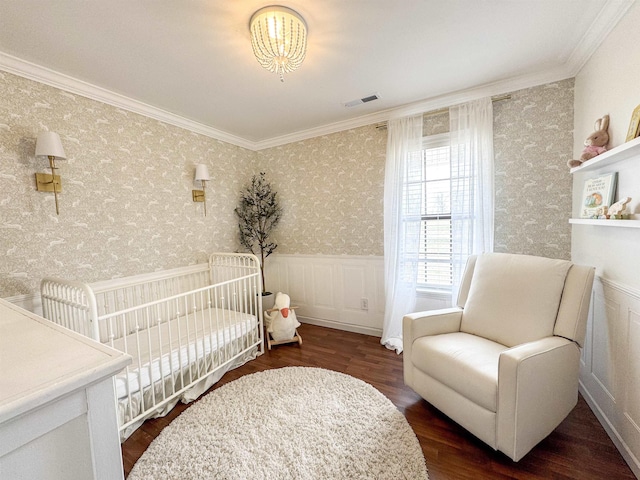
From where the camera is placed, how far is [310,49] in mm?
1693

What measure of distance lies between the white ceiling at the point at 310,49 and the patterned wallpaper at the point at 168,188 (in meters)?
0.21

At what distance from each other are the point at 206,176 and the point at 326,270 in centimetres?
167

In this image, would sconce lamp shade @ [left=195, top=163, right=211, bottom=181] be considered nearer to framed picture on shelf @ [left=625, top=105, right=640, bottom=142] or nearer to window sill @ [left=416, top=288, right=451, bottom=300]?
window sill @ [left=416, top=288, right=451, bottom=300]

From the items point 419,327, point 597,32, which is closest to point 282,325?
point 419,327

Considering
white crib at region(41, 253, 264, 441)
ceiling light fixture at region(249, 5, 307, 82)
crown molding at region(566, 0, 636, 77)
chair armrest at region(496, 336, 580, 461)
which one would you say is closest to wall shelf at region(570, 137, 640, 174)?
crown molding at region(566, 0, 636, 77)

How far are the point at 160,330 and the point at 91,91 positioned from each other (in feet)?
6.17

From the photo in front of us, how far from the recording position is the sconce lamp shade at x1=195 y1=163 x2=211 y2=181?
2.69 metres

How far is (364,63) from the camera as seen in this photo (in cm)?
186

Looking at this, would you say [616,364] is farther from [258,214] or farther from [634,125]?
[258,214]

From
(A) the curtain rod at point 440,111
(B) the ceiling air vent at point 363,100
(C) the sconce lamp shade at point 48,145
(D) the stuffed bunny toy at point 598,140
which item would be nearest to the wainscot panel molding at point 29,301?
(C) the sconce lamp shade at point 48,145

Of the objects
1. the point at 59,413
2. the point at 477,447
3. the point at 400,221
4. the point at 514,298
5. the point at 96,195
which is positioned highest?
the point at 96,195

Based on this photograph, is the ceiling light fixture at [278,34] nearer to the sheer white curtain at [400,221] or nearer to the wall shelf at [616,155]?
the sheer white curtain at [400,221]

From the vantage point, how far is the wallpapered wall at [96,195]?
1.70 meters

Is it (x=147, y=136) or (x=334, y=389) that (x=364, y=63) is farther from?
(x=334, y=389)
